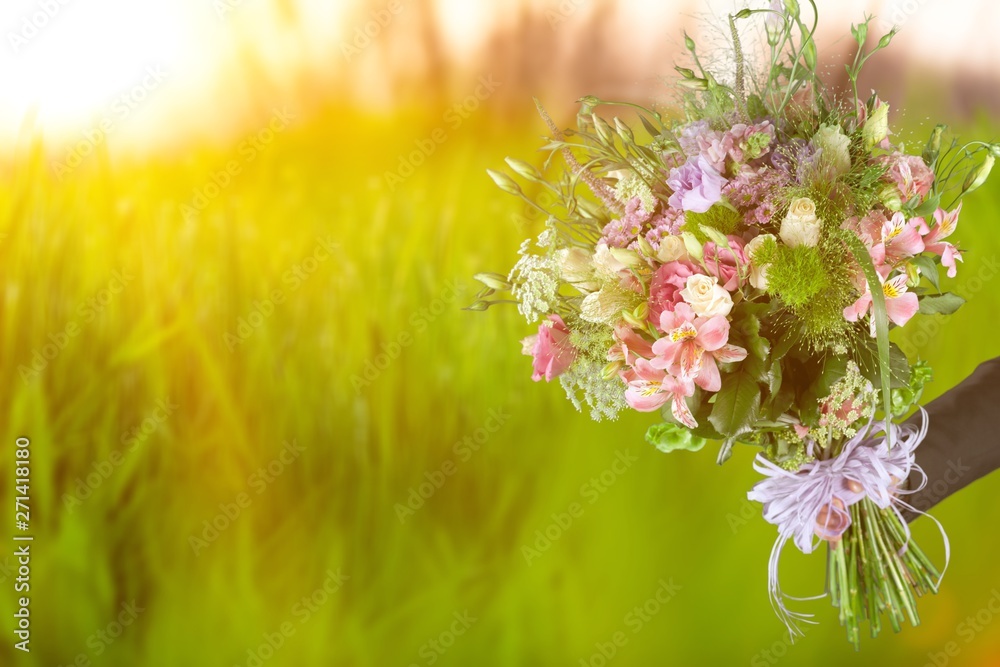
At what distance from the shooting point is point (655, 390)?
947 mm

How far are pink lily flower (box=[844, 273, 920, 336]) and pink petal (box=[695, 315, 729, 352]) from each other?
0.43ft

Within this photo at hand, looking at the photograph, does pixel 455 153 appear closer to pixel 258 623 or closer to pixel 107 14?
pixel 107 14

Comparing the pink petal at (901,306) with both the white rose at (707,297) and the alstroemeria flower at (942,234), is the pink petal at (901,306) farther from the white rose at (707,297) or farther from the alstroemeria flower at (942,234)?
the white rose at (707,297)

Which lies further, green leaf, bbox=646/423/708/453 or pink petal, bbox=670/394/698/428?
green leaf, bbox=646/423/708/453

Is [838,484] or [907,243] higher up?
[907,243]

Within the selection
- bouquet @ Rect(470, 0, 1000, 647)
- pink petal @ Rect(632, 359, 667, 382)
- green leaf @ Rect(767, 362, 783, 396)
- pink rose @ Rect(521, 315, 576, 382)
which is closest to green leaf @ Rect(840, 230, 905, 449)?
bouquet @ Rect(470, 0, 1000, 647)

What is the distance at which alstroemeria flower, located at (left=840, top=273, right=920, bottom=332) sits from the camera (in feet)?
3.00

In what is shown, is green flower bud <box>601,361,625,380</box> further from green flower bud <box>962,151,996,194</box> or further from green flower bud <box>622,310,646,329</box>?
green flower bud <box>962,151,996,194</box>

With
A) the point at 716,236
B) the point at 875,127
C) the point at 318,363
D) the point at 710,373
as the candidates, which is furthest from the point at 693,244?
the point at 318,363

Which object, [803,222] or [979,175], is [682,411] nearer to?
[803,222]

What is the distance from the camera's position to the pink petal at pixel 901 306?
94cm

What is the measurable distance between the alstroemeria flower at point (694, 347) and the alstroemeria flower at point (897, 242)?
6.5 inches

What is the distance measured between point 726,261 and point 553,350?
22cm

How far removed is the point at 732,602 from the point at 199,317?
1146 millimetres
